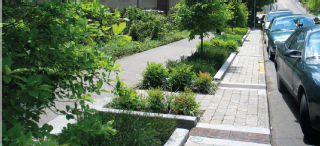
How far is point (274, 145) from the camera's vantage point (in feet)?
14.6

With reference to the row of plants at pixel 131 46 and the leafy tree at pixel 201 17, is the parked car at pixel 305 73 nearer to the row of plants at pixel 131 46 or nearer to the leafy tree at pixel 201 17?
the leafy tree at pixel 201 17

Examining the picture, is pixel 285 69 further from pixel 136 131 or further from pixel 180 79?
pixel 136 131

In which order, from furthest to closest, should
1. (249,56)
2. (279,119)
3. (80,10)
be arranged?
(249,56) < (279,119) < (80,10)

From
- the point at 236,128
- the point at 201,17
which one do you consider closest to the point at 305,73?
the point at 236,128

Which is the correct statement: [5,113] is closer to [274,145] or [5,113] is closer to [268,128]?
[274,145]

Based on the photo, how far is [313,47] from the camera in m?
5.50

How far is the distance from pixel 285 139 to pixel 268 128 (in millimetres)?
344

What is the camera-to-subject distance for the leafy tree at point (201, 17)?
10.3m

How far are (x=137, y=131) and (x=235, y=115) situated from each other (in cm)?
237

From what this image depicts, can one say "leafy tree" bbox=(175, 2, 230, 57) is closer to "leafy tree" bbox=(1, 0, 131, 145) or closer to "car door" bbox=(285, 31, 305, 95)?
"car door" bbox=(285, 31, 305, 95)

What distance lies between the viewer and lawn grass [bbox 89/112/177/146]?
3.72 m

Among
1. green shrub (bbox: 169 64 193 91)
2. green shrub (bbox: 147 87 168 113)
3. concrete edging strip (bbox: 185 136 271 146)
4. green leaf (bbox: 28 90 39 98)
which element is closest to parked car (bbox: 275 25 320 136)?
concrete edging strip (bbox: 185 136 271 146)

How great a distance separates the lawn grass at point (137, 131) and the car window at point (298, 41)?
3.18m

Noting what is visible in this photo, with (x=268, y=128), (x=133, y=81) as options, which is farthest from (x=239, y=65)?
(x=268, y=128)
